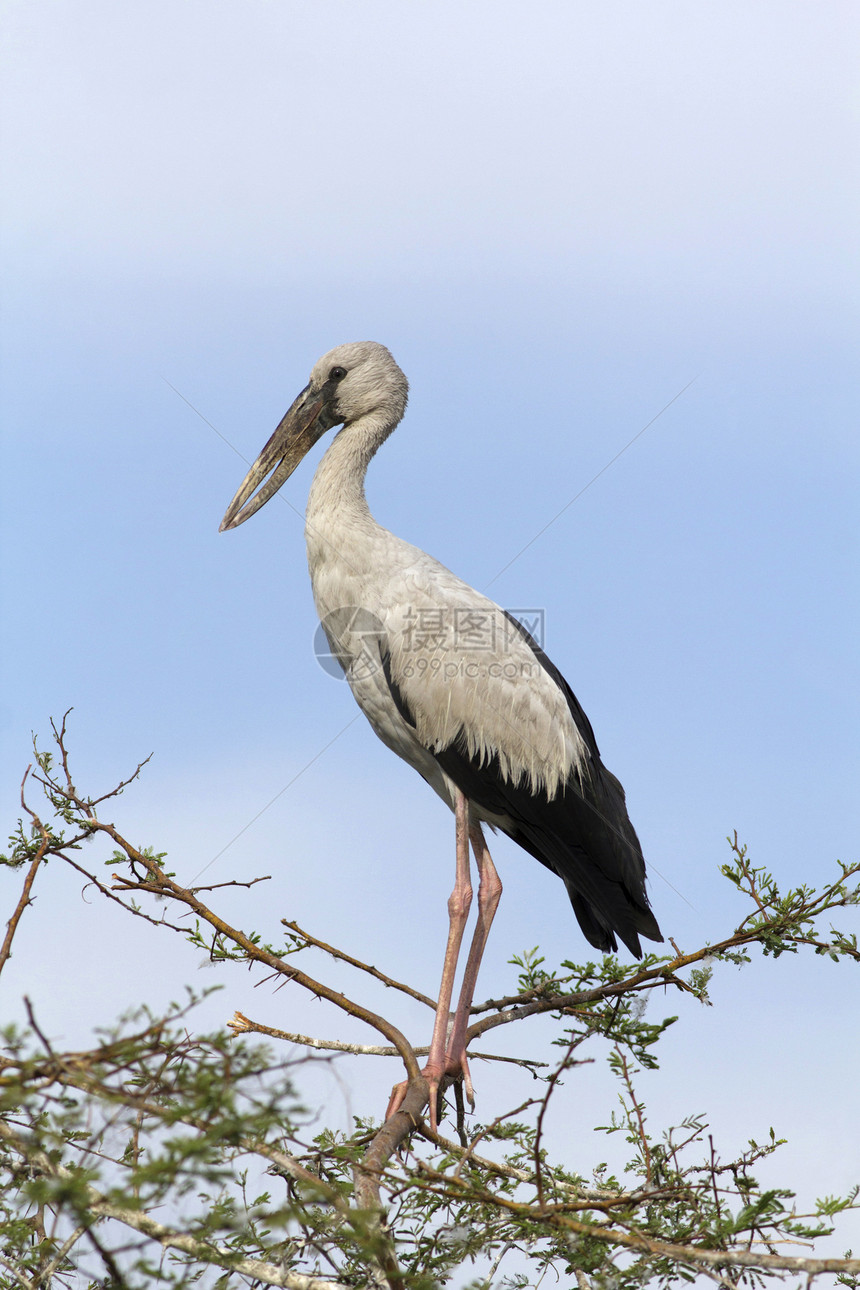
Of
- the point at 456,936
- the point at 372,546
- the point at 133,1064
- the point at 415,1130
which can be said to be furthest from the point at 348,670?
the point at 133,1064

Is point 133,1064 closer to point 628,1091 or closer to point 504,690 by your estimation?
point 628,1091

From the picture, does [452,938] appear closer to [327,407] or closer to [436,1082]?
[436,1082]

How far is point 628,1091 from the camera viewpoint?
13.0 ft

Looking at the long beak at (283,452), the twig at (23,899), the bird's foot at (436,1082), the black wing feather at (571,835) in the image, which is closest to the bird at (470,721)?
the black wing feather at (571,835)

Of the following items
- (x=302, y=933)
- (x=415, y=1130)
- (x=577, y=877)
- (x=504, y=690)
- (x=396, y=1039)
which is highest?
(x=504, y=690)

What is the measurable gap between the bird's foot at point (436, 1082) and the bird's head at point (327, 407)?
288 cm

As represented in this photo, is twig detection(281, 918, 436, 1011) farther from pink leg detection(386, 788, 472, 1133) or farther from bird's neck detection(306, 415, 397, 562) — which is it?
bird's neck detection(306, 415, 397, 562)

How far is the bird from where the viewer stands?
15.6 ft

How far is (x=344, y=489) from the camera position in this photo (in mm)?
5238

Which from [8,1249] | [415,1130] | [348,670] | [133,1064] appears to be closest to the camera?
[133,1064]

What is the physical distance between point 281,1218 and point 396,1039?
2109 mm

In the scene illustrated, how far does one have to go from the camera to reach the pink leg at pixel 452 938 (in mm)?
4262

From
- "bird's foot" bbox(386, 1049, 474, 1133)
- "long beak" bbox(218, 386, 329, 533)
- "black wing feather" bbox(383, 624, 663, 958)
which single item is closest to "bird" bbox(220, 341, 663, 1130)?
"black wing feather" bbox(383, 624, 663, 958)

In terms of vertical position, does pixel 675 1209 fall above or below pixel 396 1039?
below
